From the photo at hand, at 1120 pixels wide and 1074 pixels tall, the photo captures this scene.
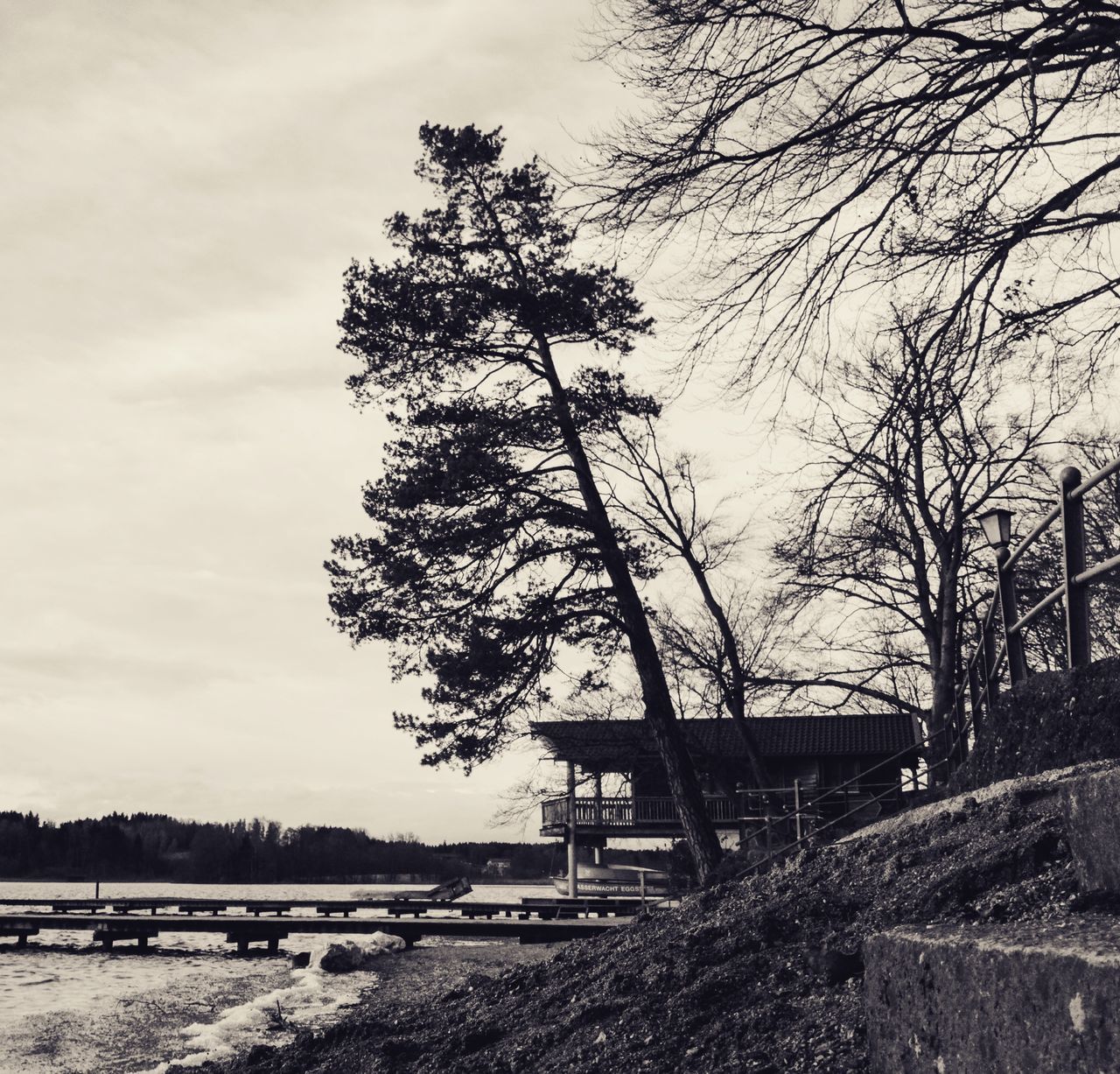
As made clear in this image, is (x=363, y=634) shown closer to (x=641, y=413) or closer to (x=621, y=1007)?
(x=641, y=413)

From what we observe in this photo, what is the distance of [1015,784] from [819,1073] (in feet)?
10.6

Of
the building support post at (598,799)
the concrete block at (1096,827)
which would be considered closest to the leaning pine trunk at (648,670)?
the concrete block at (1096,827)

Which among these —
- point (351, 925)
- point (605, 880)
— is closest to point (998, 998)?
point (351, 925)

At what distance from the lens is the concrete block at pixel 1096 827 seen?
2.88m

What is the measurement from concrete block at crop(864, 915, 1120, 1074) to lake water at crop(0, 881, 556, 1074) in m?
9.17

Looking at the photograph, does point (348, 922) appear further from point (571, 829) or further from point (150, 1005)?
point (150, 1005)

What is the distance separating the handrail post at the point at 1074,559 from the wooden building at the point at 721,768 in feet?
57.5

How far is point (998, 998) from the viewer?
227cm

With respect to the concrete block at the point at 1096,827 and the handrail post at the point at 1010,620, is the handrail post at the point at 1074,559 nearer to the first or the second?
the handrail post at the point at 1010,620

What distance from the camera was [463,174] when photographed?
55.2 feet

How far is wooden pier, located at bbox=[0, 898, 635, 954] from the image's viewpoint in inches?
1016

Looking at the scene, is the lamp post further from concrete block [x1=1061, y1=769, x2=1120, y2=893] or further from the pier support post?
the pier support post

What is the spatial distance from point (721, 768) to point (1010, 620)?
21.6m

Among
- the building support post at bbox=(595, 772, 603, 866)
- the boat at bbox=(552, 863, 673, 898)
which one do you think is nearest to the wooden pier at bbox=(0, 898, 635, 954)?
the building support post at bbox=(595, 772, 603, 866)
